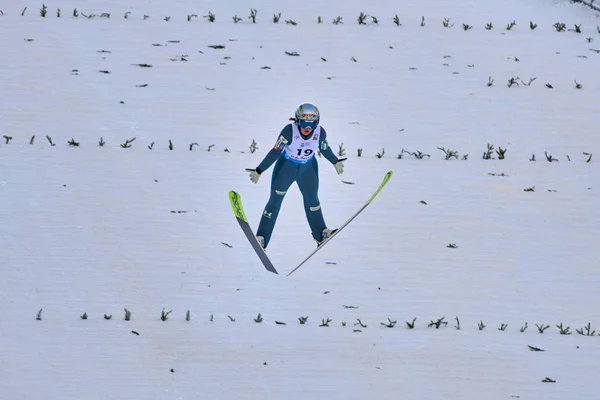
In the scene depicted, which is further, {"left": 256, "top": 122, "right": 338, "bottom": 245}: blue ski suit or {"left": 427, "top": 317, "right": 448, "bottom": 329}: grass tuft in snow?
{"left": 256, "top": 122, "right": 338, "bottom": 245}: blue ski suit

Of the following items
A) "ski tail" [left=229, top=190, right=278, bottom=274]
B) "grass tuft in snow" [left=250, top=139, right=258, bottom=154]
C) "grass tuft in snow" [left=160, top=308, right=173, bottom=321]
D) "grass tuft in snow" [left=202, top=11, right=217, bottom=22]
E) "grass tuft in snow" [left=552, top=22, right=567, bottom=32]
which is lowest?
"grass tuft in snow" [left=160, top=308, right=173, bottom=321]

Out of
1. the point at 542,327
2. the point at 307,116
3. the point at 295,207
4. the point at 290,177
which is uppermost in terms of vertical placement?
the point at 307,116

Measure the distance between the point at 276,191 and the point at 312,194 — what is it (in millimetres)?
280

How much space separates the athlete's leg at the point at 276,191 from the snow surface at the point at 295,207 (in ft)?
0.90

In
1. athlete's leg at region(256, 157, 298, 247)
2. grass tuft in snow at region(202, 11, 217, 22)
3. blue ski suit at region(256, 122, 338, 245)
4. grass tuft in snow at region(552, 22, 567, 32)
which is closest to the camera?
blue ski suit at region(256, 122, 338, 245)

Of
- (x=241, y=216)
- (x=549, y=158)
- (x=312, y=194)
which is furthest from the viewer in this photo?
(x=549, y=158)

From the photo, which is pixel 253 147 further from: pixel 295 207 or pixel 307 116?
pixel 307 116

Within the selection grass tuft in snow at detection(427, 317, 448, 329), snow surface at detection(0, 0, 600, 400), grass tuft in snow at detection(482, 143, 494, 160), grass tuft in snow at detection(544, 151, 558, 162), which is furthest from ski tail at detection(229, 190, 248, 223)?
grass tuft in snow at detection(544, 151, 558, 162)

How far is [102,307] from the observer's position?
408 inches

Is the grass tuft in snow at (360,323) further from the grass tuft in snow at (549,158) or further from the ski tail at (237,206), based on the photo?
the grass tuft in snow at (549,158)

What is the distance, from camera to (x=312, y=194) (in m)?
10.9

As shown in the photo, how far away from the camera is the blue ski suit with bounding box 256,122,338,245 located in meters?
10.6

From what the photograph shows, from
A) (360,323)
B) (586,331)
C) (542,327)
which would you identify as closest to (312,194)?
(360,323)

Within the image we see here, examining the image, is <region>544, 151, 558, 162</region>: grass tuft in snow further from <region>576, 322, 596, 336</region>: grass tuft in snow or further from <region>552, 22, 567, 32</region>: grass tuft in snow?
<region>552, 22, 567, 32</region>: grass tuft in snow
